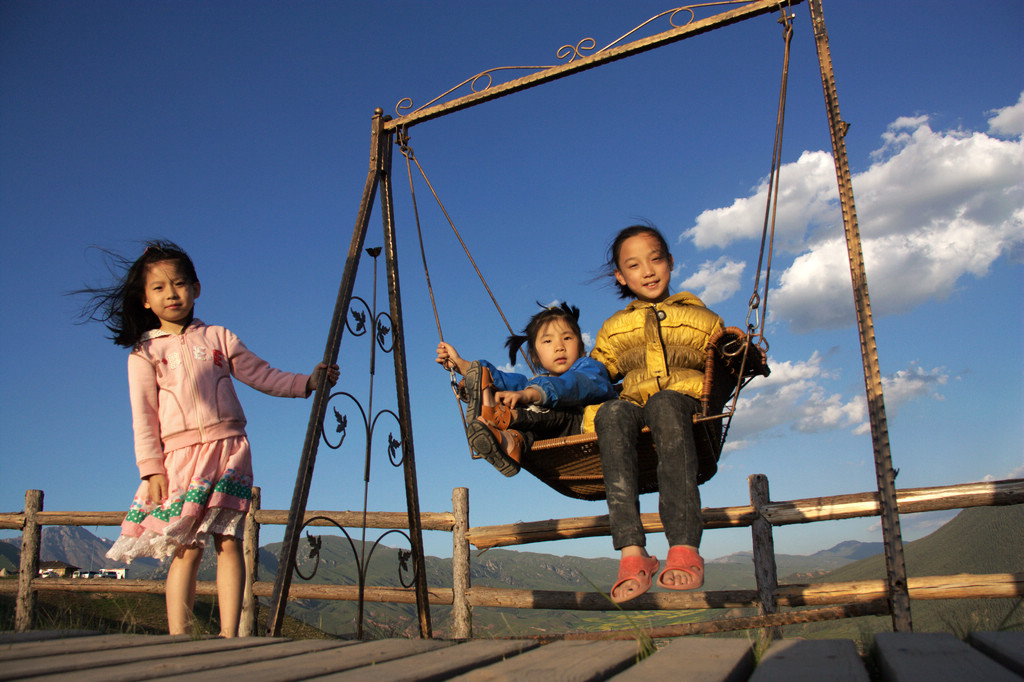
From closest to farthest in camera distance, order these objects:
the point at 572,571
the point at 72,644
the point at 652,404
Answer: the point at 72,644
the point at 652,404
the point at 572,571

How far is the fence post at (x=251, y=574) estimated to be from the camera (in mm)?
5160

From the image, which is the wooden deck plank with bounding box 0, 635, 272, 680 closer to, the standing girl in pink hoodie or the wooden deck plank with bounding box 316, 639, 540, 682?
the wooden deck plank with bounding box 316, 639, 540, 682

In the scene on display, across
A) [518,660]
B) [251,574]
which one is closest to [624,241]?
[518,660]

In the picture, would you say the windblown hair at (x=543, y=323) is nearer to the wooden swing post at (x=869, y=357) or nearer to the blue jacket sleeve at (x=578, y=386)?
the blue jacket sleeve at (x=578, y=386)

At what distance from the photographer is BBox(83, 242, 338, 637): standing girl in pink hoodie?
247 centimetres

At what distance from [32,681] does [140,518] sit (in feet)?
4.88

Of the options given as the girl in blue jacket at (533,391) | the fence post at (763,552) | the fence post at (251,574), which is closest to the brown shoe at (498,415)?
the girl in blue jacket at (533,391)

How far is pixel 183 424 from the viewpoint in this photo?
8.55 ft

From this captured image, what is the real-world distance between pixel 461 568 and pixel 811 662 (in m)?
3.73

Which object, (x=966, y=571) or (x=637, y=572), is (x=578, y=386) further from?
(x=966, y=571)

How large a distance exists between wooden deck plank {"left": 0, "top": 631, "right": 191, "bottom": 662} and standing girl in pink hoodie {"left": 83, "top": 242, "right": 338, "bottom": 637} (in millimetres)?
647

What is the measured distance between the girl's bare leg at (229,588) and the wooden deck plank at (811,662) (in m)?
1.90

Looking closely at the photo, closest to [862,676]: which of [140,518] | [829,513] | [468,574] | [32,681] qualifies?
[32,681]

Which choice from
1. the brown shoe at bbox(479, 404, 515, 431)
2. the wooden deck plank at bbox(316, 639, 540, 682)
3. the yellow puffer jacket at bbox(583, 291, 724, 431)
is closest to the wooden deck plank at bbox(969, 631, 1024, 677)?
the wooden deck plank at bbox(316, 639, 540, 682)
